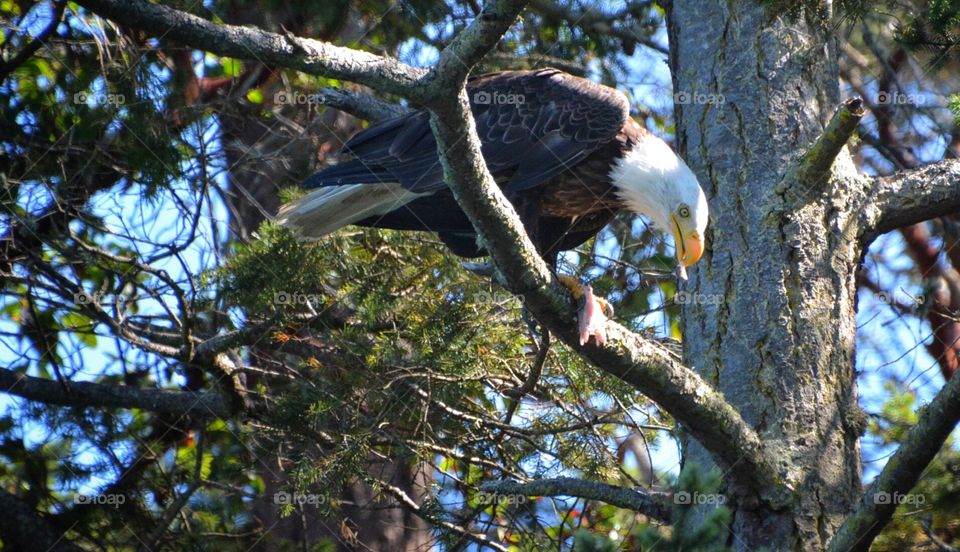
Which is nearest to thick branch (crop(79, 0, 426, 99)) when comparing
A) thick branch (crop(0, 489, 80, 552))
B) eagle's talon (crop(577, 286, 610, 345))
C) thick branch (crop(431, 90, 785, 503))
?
thick branch (crop(431, 90, 785, 503))

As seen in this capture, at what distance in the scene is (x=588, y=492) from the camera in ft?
9.26

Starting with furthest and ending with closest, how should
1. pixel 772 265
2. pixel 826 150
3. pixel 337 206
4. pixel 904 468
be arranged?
pixel 337 206 → pixel 772 265 → pixel 826 150 → pixel 904 468

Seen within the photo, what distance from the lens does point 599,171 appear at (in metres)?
4.02

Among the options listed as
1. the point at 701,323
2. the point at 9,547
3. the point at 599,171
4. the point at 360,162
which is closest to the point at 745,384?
the point at 701,323

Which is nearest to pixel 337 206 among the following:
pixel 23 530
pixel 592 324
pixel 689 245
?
pixel 689 245

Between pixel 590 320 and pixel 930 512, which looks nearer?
pixel 590 320

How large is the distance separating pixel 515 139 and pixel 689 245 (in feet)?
2.89

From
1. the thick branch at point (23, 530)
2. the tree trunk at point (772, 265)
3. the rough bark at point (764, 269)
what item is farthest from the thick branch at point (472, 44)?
the thick branch at point (23, 530)

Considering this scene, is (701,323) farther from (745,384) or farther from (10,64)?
(10,64)

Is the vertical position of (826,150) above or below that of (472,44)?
above

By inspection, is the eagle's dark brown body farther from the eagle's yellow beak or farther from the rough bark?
the eagle's yellow beak

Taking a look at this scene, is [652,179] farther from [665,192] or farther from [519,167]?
[519,167]

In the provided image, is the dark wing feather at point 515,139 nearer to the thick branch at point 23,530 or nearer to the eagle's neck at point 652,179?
the eagle's neck at point 652,179

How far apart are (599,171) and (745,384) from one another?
1.21 meters
